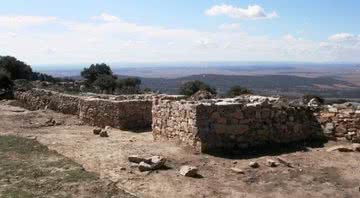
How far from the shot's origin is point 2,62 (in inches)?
1956

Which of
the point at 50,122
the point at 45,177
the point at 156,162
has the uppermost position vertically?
the point at 156,162

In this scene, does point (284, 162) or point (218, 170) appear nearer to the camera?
point (218, 170)

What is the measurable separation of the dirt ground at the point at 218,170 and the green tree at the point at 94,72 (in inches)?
1623

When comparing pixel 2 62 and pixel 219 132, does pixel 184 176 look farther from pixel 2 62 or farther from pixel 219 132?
pixel 2 62

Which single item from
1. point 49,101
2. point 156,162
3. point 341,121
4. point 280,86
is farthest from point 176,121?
point 280,86

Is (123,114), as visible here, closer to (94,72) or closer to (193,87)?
(193,87)

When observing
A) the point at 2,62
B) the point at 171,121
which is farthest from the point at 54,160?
the point at 2,62

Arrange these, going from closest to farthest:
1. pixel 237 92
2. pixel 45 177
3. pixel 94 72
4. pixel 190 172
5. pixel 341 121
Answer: pixel 45 177 < pixel 190 172 < pixel 341 121 < pixel 237 92 < pixel 94 72

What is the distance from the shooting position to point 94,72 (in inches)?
2276

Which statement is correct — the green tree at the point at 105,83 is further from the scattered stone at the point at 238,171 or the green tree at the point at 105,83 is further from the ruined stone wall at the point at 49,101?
the scattered stone at the point at 238,171

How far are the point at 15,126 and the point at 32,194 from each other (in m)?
10.2

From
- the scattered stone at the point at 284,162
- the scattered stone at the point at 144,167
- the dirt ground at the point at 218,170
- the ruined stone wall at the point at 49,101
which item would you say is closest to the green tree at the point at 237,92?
the ruined stone wall at the point at 49,101

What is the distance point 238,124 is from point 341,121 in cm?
286

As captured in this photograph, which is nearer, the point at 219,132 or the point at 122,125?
the point at 219,132
